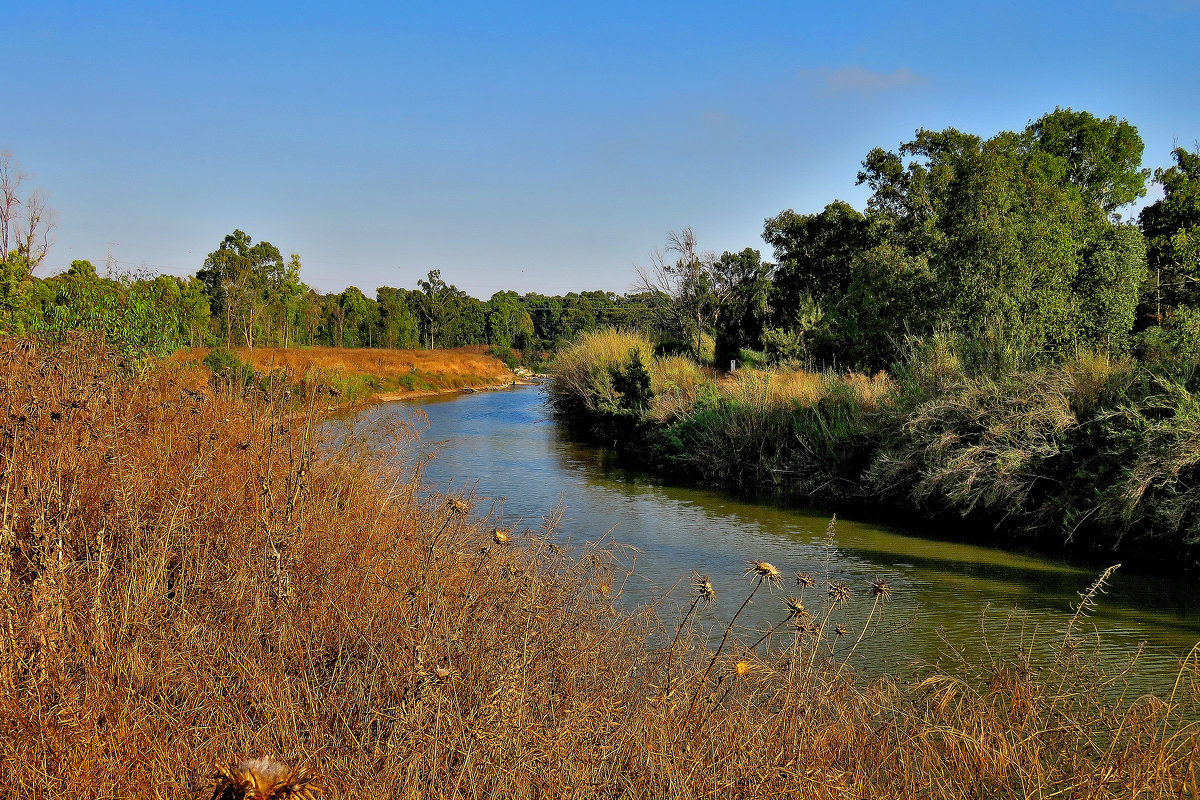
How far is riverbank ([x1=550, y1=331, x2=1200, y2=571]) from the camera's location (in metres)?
11.1

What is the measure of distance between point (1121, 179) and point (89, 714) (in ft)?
128

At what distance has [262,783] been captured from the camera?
169 centimetres

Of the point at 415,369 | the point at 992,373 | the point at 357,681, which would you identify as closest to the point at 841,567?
the point at 992,373

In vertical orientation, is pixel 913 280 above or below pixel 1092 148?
below

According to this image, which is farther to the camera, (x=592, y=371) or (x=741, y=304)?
(x=741, y=304)

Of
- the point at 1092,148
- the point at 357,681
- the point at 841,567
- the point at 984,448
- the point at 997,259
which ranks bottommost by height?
the point at 841,567

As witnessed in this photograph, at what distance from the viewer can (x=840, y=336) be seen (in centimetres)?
2430

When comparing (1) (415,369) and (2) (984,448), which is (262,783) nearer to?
(2) (984,448)

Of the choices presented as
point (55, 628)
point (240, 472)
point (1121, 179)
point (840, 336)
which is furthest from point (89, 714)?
point (1121, 179)

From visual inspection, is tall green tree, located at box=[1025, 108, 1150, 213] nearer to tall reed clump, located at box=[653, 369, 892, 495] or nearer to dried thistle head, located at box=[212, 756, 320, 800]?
tall reed clump, located at box=[653, 369, 892, 495]

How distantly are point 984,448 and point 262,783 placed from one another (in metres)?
13.1

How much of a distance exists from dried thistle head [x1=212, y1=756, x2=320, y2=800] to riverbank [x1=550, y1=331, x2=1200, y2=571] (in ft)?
38.3

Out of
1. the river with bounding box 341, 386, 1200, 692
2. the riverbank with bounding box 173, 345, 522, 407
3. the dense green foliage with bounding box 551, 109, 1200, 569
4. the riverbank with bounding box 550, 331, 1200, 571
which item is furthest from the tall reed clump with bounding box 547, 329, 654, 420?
the riverbank with bounding box 173, 345, 522, 407

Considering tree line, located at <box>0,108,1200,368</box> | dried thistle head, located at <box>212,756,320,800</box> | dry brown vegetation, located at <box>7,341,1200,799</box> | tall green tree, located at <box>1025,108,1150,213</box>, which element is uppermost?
tall green tree, located at <box>1025,108,1150,213</box>
